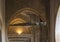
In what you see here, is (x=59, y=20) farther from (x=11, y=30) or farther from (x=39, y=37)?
(x=11, y=30)

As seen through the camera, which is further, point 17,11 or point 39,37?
point 39,37

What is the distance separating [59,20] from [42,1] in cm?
188

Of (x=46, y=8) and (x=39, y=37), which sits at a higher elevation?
(x=46, y=8)

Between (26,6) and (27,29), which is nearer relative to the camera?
(26,6)

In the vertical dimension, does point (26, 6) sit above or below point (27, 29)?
above

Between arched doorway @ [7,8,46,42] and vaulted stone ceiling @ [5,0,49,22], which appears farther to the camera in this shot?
arched doorway @ [7,8,46,42]

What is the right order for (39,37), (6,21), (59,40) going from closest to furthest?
(59,40)
(6,21)
(39,37)

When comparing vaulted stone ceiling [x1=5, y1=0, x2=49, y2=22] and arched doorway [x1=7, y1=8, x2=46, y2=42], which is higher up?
vaulted stone ceiling [x1=5, y1=0, x2=49, y2=22]

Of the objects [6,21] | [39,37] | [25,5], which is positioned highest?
[25,5]

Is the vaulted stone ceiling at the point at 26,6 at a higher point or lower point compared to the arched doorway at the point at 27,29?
higher

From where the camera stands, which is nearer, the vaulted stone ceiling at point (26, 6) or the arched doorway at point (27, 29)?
the vaulted stone ceiling at point (26, 6)

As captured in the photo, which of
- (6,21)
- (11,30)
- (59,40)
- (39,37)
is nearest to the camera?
(59,40)

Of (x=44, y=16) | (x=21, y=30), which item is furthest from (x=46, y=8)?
(x=21, y=30)

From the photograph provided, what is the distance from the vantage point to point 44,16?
9.24 metres
